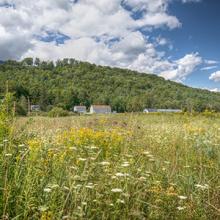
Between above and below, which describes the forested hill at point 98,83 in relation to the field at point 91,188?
above

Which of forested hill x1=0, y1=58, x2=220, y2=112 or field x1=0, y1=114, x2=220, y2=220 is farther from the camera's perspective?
forested hill x1=0, y1=58, x2=220, y2=112

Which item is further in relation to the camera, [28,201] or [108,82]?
[108,82]

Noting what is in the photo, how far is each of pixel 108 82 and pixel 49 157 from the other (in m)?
81.3

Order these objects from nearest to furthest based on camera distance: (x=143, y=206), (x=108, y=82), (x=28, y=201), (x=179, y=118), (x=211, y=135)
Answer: (x=28, y=201)
(x=143, y=206)
(x=211, y=135)
(x=179, y=118)
(x=108, y=82)

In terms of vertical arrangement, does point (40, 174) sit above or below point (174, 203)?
above

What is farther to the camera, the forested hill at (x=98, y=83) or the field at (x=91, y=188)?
the forested hill at (x=98, y=83)

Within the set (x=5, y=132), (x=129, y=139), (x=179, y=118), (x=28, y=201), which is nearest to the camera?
(x=28, y=201)

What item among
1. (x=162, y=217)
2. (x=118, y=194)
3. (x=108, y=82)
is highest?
(x=108, y=82)

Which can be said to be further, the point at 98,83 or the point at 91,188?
the point at 98,83

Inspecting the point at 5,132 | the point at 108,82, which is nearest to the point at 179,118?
the point at 5,132

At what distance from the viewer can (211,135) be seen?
6570 millimetres

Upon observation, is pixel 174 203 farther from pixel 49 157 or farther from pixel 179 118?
pixel 179 118

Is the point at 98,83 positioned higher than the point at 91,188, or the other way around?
the point at 98,83

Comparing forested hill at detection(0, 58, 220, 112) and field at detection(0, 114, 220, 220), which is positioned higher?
forested hill at detection(0, 58, 220, 112)
